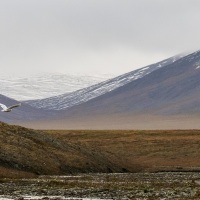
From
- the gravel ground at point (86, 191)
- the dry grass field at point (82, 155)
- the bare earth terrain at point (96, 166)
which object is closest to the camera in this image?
the gravel ground at point (86, 191)

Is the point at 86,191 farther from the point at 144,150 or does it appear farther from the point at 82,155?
the point at 144,150

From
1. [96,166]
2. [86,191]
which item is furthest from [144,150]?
[86,191]

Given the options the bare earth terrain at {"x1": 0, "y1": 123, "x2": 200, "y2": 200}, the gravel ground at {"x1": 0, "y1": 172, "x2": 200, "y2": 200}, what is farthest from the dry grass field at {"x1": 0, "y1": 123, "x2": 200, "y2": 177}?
the gravel ground at {"x1": 0, "y1": 172, "x2": 200, "y2": 200}

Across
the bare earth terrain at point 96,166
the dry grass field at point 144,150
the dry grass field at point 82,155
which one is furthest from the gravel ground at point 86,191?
the dry grass field at point 144,150

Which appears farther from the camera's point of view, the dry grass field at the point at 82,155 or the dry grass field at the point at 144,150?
the dry grass field at the point at 144,150

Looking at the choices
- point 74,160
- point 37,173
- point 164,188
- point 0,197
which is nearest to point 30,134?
point 74,160

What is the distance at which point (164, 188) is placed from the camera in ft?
167

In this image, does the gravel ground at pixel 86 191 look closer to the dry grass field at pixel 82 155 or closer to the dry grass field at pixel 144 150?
the dry grass field at pixel 82 155

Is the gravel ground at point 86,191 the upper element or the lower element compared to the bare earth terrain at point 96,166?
lower

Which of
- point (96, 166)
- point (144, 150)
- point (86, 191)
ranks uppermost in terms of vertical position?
point (144, 150)

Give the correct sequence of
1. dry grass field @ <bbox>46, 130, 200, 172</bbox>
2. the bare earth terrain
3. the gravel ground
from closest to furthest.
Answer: the gravel ground
the bare earth terrain
dry grass field @ <bbox>46, 130, 200, 172</bbox>

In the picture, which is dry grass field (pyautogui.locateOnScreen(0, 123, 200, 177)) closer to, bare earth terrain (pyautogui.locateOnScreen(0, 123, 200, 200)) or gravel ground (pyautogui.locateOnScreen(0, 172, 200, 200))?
bare earth terrain (pyautogui.locateOnScreen(0, 123, 200, 200))

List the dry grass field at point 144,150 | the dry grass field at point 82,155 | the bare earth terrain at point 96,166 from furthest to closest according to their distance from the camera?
the dry grass field at point 144,150 < the dry grass field at point 82,155 < the bare earth terrain at point 96,166

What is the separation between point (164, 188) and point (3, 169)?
20.4m
